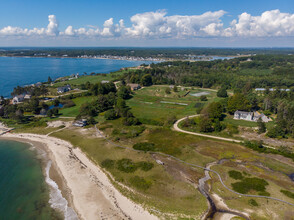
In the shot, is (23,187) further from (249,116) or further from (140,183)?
(249,116)

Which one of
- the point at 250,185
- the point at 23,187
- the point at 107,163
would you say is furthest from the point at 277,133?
the point at 23,187

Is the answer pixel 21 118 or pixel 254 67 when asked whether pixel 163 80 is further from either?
pixel 254 67

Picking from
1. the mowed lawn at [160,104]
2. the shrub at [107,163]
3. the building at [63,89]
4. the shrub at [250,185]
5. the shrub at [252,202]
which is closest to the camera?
the shrub at [252,202]

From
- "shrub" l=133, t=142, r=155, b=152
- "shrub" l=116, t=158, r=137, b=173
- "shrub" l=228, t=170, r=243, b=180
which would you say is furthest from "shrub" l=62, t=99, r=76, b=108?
"shrub" l=228, t=170, r=243, b=180

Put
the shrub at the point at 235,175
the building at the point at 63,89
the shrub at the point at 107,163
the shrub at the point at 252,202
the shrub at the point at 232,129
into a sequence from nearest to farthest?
the shrub at the point at 252,202 → the shrub at the point at 235,175 → the shrub at the point at 107,163 → the shrub at the point at 232,129 → the building at the point at 63,89

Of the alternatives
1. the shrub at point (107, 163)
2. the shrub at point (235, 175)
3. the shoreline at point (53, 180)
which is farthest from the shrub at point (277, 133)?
the shoreline at point (53, 180)

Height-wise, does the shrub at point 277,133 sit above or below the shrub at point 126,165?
above

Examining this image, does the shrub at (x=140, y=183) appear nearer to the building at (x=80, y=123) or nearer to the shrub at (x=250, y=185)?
the shrub at (x=250, y=185)

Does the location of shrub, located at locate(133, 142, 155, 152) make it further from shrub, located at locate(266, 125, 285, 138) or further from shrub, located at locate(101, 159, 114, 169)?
shrub, located at locate(266, 125, 285, 138)
